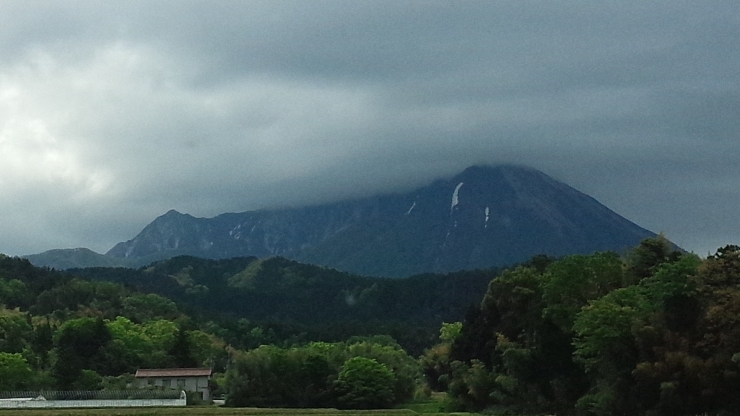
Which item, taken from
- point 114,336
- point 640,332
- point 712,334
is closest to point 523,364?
point 640,332

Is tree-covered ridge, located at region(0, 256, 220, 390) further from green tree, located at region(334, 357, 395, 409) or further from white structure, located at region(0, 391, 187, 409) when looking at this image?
green tree, located at region(334, 357, 395, 409)

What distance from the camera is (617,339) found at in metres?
60.4

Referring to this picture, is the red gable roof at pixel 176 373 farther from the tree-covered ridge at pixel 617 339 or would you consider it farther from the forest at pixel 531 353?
the tree-covered ridge at pixel 617 339

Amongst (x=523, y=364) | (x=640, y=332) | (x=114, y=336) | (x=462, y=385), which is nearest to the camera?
(x=640, y=332)

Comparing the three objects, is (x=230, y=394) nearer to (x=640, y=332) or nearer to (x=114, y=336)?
(x=114, y=336)

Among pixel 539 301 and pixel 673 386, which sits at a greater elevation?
pixel 539 301

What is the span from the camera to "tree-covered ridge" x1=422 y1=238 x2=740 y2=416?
54.7m

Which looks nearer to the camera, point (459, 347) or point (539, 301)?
point (539, 301)

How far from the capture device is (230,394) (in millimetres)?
87938

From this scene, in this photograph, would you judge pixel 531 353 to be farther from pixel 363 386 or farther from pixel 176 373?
pixel 176 373

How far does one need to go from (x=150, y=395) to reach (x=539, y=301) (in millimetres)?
38440

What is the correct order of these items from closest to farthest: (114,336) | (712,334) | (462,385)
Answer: (712,334) < (462,385) < (114,336)

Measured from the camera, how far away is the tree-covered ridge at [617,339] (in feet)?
179

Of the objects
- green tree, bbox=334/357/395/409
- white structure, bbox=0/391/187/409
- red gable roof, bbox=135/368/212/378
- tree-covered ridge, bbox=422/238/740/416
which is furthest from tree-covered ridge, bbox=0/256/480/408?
tree-covered ridge, bbox=422/238/740/416
